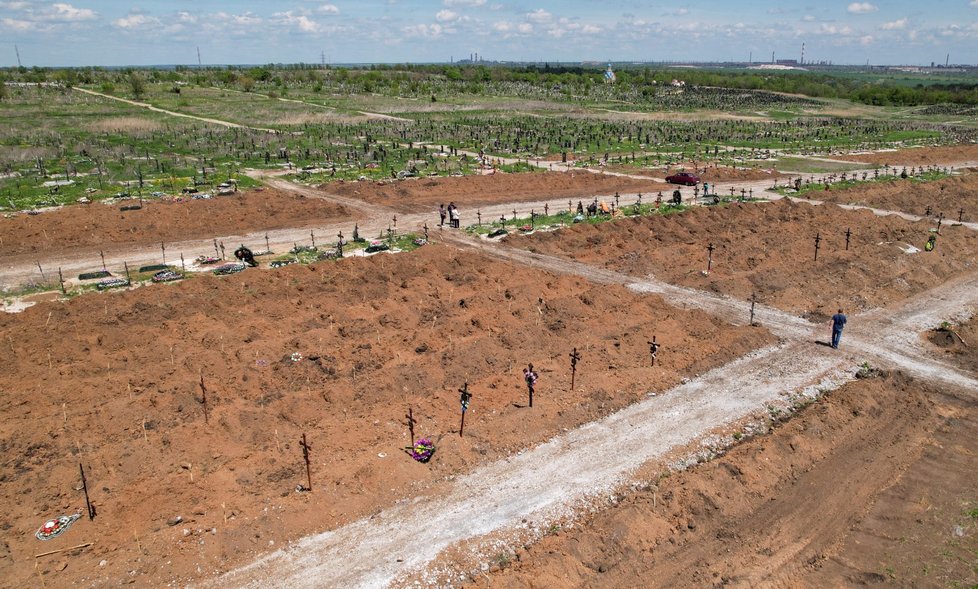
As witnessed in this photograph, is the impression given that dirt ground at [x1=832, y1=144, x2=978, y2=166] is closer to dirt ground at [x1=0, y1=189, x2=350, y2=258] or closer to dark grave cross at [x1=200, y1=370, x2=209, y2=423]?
dirt ground at [x1=0, y1=189, x2=350, y2=258]

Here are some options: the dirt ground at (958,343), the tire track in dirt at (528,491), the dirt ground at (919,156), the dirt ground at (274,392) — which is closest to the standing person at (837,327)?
the tire track in dirt at (528,491)

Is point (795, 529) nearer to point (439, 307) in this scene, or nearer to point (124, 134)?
point (439, 307)

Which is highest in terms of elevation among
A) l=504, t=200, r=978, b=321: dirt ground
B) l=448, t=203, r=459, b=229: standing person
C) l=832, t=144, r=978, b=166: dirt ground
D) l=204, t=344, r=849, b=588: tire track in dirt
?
l=832, t=144, r=978, b=166: dirt ground

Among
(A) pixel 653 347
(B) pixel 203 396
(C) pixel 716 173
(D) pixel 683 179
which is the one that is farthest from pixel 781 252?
(B) pixel 203 396

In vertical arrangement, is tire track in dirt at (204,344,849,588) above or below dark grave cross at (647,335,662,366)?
below

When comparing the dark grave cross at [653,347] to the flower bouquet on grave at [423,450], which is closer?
the flower bouquet on grave at [423,450]

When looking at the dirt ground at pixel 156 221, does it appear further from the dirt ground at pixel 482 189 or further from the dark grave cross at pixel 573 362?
the dark grave cross at pixel 573 362

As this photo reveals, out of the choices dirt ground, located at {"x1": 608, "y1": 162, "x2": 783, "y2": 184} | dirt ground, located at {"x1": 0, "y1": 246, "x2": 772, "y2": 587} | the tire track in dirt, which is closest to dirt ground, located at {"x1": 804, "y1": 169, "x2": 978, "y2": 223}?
dirt ground, located at {"x1": 608, "y1": 162, "x2": 783, "y2": 184}
